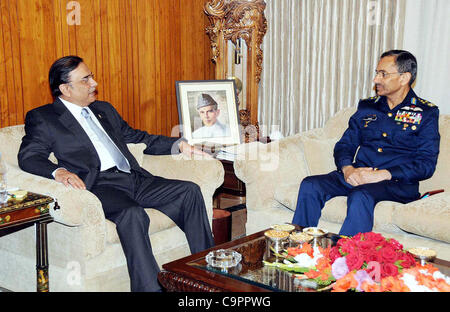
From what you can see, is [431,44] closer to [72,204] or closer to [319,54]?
[319,54]

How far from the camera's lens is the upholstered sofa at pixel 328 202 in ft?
8.07

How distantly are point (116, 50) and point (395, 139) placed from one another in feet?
6.73

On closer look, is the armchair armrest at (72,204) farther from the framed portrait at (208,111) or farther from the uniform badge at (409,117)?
the uniform badge at (409,117)

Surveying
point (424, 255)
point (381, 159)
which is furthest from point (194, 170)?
point (424, 255)

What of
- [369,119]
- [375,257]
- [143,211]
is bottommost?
[143,211]

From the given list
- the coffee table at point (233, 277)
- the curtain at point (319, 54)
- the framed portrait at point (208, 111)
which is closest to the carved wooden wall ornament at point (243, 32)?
the framed portrait at point (208, 111)

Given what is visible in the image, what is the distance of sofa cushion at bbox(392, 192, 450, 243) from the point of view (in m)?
2.39

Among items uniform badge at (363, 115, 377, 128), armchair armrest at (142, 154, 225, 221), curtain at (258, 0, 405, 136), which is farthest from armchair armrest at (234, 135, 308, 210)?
curtain at (258, 0, 405, 136)

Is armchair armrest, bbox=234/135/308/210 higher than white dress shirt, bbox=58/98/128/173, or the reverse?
white dress shirt, bbox=58/98/128/173

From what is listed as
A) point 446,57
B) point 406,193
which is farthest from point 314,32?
point 406,193

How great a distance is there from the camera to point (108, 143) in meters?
2.78

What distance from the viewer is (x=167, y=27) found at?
404 cm

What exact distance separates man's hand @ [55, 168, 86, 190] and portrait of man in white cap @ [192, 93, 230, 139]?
4.43ft

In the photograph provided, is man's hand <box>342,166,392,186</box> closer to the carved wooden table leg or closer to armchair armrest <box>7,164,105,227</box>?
armchair armrest <box>7,164,105,227</box>
